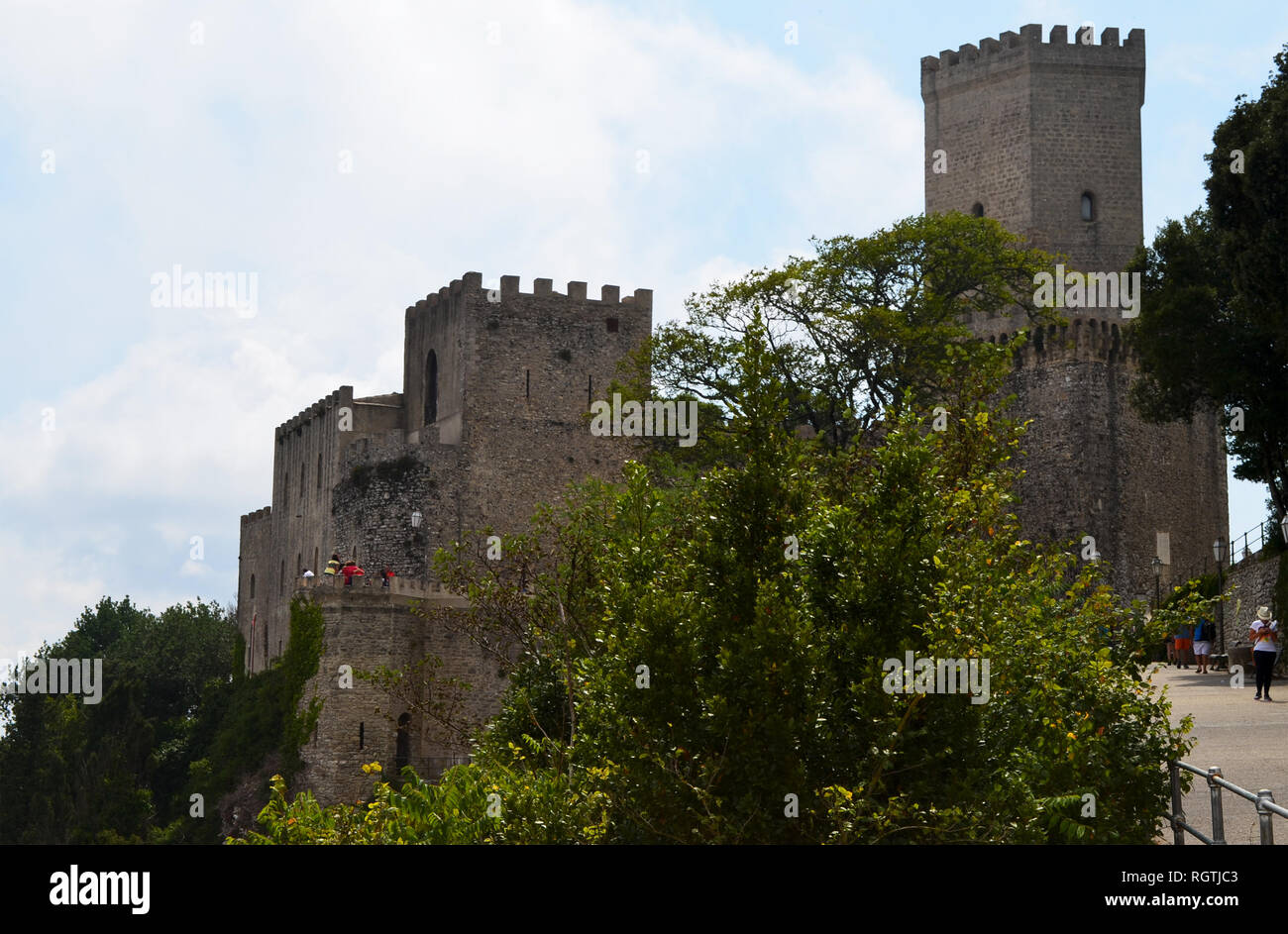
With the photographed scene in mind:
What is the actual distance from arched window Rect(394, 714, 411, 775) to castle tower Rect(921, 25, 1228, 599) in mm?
17285

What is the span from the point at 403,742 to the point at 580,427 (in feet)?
40.5

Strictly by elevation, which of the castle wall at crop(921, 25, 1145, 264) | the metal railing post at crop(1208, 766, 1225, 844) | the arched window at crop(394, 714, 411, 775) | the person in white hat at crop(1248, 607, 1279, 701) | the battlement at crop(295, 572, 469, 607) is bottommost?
the arched window at crop(394, 714, 411, 775)

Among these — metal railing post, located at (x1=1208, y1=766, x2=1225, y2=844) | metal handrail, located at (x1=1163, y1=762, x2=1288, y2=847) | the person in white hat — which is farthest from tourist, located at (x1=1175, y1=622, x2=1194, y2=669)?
metal railing post, located at (x1=1208, y1=766, x2=1225, y2=844)

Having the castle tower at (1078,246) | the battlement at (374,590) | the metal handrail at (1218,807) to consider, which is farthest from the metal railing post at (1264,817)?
the castle tower at (1078,246)

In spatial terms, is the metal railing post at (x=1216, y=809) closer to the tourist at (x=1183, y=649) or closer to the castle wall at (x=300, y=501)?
the tourist at (x=1183, y=649)

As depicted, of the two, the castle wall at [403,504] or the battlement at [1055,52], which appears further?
the battlement at [1055,52]

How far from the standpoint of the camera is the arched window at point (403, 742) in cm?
3961

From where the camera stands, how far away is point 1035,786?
1341 centimetres

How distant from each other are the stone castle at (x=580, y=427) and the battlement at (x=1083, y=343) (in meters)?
0.05

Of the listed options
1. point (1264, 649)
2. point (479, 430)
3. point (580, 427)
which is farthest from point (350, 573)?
point (1264, 649)

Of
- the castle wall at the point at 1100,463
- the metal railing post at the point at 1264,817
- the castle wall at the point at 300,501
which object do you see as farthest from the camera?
the castle wall at the point at 300,501

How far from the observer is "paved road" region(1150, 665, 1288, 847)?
51.0ft

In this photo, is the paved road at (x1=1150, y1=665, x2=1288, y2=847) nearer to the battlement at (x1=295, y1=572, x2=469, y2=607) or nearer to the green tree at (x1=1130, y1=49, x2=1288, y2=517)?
the green tree at (x1=1130, y1=49, x2=1288, y2=517)
